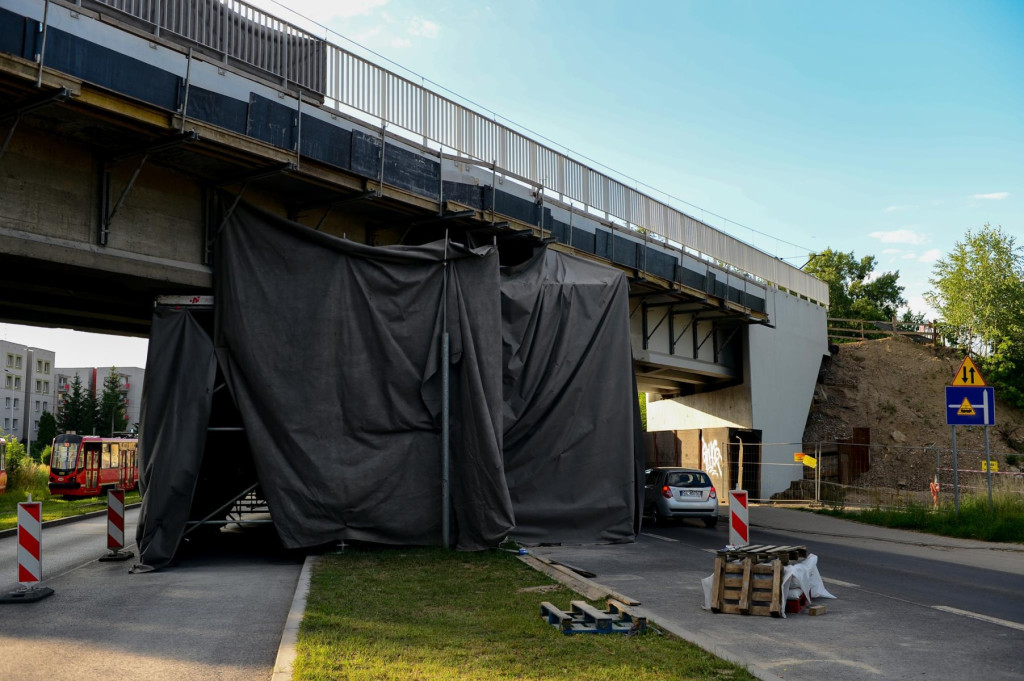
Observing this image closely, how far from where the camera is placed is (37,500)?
3234 centimetres

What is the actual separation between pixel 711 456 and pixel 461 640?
26.7 meters

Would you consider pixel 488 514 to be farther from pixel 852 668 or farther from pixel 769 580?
pixel 852 668

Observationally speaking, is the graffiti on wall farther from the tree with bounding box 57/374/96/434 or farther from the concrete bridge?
the tree with bounding box 57/374/96/434

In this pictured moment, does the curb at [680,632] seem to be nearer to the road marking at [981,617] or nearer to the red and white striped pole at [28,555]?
the road marking at [981,617]

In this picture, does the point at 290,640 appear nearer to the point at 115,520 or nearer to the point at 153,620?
the point at 153,620

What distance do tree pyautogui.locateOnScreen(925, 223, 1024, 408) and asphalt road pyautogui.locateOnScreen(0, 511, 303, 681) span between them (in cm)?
3822

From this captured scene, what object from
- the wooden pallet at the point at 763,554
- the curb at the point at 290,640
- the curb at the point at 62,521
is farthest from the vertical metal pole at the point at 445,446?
the curb at the point at 62,521

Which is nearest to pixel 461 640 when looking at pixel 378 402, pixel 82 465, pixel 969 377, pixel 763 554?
pixel 763 554

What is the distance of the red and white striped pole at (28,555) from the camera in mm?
10047

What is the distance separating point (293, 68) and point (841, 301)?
65.2 meters

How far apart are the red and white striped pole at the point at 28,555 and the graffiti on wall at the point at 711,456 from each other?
25.1 metres

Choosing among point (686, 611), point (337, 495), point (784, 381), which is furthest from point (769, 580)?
point (784, 381)

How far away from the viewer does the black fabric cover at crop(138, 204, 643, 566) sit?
13.3 m

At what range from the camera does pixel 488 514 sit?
1434cm
